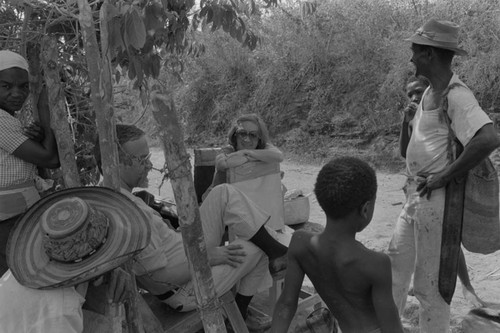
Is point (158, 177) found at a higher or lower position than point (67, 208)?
lower

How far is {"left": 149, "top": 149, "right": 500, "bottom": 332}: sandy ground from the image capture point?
3.67 meters

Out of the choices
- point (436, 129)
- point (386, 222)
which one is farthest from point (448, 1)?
point (436, 129)

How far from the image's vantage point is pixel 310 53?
1024 cm

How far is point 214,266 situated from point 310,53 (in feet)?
26.5

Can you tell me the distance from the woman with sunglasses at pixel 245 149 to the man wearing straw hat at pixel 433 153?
1.15 meters

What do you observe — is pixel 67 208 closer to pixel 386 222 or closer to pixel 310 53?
pixel 386 222

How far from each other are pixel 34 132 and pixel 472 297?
2934 millimetres

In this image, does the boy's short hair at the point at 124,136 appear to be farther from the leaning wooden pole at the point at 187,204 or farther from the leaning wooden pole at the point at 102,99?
the leaning wooden pole at the point at 187,204

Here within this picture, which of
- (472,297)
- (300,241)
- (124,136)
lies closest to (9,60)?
(124,136)

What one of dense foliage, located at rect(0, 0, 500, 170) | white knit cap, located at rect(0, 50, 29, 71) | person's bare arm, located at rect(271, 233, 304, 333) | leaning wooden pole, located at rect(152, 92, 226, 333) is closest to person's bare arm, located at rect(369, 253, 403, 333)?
person's bare arm, located at rect(271, 233, 304, 333)

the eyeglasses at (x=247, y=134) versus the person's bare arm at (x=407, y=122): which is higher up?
the person's bare arm at (x=407, y=122)

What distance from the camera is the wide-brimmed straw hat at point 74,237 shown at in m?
1.95

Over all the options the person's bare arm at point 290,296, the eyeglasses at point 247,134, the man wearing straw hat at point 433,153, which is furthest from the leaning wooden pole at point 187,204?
the eyeglasses at point 247,134

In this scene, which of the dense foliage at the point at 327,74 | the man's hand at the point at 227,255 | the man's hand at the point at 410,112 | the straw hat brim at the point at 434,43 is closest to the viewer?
the straw hat brim at the point at 434,43
